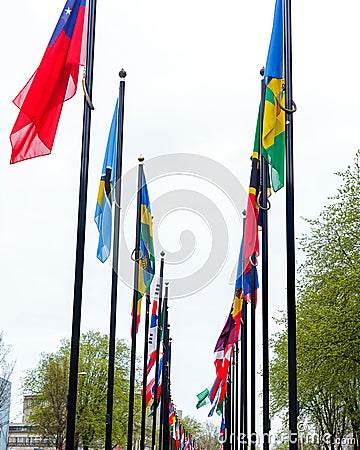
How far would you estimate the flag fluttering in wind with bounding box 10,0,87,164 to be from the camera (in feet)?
39.8

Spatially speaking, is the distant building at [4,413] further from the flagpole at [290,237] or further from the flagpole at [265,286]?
the flagpole at [290,237]

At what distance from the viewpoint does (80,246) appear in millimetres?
11914

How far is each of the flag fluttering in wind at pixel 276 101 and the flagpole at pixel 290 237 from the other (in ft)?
0.95

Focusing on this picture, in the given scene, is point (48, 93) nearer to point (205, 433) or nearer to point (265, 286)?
point (265, 286)

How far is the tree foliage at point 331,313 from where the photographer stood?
33844mm

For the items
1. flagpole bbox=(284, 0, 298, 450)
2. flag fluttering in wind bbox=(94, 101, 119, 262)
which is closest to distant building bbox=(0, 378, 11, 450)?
flag fluttering in wind bbox=(94, 101, 119, 262)

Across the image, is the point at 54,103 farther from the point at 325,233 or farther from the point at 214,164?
the point at 325,233

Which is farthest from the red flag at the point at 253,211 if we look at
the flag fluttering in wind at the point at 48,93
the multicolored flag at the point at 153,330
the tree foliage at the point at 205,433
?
the tree foliage at the point at 205,433

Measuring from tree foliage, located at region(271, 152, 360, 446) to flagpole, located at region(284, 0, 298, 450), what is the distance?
836 inches

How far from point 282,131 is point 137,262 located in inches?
337

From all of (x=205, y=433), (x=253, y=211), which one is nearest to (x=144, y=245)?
(x=253, y=211)

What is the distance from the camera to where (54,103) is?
12.3 meters

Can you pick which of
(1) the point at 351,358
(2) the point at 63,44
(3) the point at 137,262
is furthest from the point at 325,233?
(2) the point at 63,44

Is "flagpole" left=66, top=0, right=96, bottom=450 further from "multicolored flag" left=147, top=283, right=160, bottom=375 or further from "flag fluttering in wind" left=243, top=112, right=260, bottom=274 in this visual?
"multicolored flag" left=147, top=283, right=160, bottom=375
